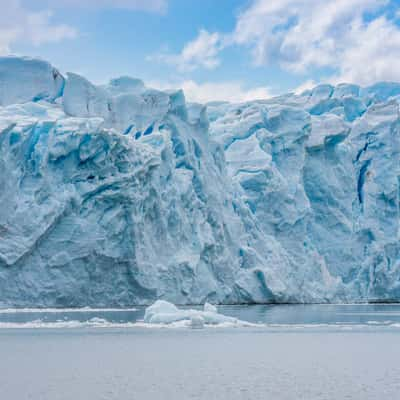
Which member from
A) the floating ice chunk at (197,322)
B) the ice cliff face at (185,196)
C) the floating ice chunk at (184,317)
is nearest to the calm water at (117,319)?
the floating ice chunk at (184,317)

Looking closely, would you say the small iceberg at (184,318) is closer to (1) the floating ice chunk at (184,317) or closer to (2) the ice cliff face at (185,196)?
(1) the floating ice chunk at (184,317)

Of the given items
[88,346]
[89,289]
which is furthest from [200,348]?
[89,289]

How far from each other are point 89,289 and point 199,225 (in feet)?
17.3

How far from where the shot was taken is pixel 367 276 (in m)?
35.6

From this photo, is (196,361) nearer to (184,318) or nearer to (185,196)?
(184,318)

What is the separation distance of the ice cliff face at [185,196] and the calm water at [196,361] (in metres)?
4.64

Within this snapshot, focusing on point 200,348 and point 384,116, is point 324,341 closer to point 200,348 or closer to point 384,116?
point 200,348

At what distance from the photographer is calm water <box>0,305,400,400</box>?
→ 1036cm

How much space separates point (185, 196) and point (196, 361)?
53.2 ft

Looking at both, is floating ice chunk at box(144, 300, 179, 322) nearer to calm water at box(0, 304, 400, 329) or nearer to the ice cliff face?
calm water at box(0, 304, 400, 329)

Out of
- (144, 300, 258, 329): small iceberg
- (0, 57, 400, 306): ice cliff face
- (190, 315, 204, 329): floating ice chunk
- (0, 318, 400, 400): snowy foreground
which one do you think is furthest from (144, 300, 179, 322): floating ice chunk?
(0, 57, 400, 306): ice cliff face

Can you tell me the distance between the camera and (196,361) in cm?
1344

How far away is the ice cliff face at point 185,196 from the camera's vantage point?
2578cm

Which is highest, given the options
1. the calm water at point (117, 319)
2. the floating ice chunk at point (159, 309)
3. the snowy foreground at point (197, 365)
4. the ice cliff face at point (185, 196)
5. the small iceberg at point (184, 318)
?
the ice cliff face at point (185, 196)
